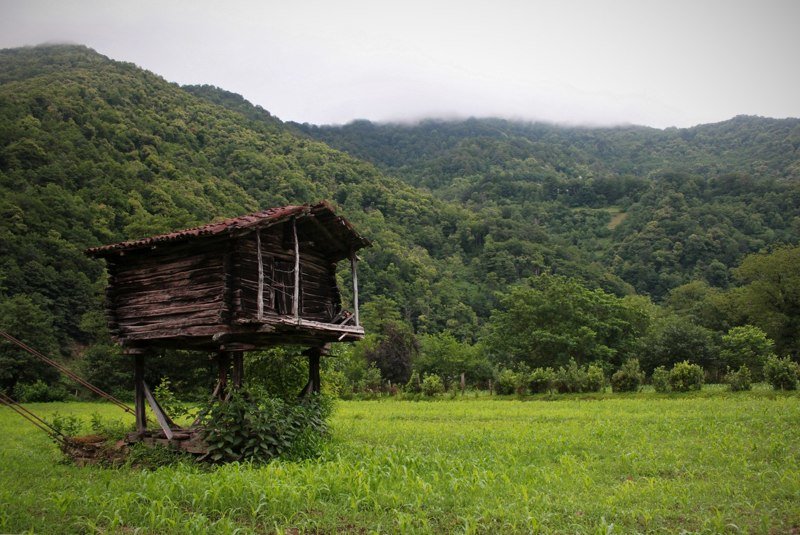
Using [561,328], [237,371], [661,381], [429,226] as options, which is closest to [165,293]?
[237,371]

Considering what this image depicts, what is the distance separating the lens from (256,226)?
13.0 meters

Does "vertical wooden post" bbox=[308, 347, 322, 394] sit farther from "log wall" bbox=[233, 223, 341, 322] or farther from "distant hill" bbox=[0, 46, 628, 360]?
"distant hill" bbox=[0, 46, 628, 360]

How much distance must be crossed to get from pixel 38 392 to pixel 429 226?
231 ft

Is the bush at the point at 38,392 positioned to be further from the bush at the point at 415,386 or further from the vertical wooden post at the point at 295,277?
the vertical wooden post at the point at 295,277

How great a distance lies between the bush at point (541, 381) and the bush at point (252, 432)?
23359 mm

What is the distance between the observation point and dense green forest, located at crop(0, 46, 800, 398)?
4784 cm

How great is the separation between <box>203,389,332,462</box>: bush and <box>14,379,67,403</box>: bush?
1283 inches

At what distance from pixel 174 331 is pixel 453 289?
228ft

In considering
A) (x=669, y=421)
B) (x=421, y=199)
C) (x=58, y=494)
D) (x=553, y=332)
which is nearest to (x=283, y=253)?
(x=58, y=494)

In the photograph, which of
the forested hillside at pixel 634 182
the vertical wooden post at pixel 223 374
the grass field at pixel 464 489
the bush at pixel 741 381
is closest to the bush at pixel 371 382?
the bush at pixel 741 381

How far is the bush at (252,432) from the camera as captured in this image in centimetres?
1245

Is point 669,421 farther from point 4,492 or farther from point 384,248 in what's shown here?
point 384,248

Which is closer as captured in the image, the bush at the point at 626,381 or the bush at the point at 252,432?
the bush at the point at 252,432

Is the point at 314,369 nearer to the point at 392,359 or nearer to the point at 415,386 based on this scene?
the point at 415,386
